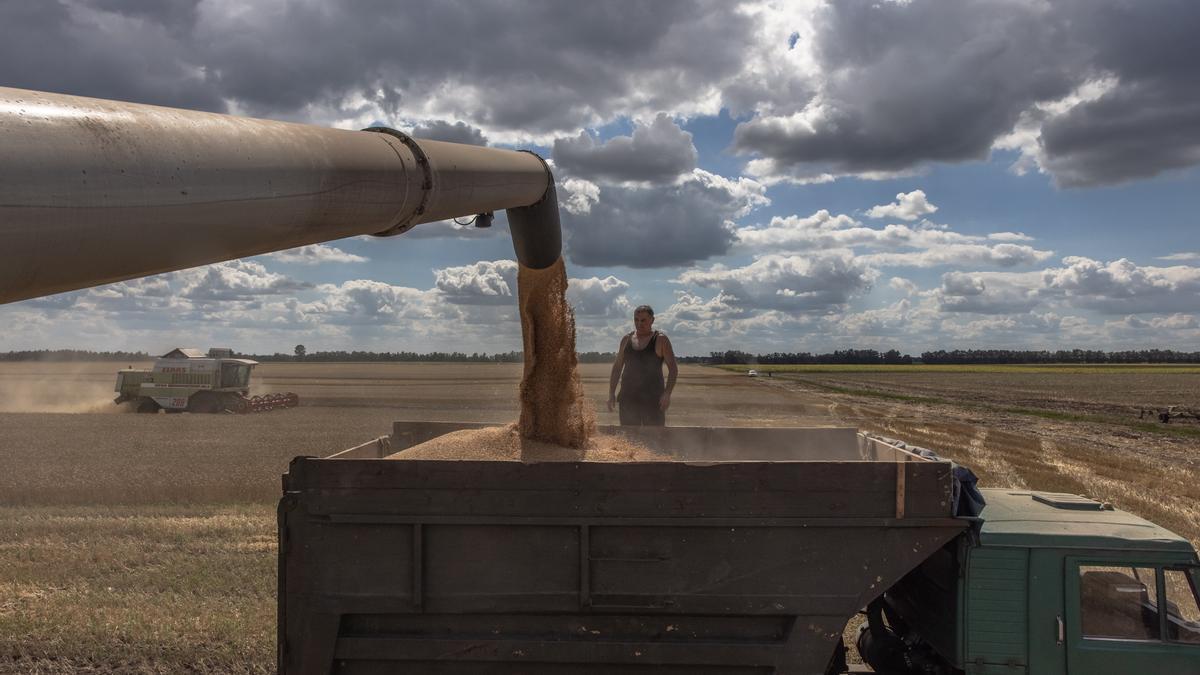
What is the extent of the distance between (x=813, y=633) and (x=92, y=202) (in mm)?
3298

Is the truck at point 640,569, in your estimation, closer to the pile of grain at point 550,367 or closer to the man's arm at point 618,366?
the pile of grain at point 550,367

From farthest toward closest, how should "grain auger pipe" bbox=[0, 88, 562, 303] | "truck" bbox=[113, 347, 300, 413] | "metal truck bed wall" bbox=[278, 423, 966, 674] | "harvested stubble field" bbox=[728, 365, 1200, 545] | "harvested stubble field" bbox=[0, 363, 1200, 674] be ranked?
"truck" bbox=[113, 347, 300, 413] < "harvested stubble field" bbox=[728, 365, 1200, 545] < "harvested stubble field" bbox=[0, 363, 1200, 674] < "metal truck bed wall" bbox=[278, 423, 966, 674] < "grain auger pipe" bbox=[0, 88, 562, 303]

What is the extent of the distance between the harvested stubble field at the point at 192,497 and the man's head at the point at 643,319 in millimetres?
1481

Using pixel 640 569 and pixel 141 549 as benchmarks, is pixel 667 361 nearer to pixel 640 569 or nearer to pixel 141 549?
pixel 640 569

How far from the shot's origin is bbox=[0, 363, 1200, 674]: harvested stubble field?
6109mm

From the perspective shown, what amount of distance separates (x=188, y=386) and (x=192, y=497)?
21.1m

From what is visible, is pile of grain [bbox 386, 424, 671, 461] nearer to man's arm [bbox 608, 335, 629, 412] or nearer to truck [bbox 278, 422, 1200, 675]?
truck [bbox 278, 422, 1200, 675]

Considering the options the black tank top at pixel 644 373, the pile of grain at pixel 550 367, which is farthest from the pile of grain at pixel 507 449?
the black tank top at pixel 644 373

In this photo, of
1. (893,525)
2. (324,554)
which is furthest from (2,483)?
(893,525)

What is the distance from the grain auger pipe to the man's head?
196 inches

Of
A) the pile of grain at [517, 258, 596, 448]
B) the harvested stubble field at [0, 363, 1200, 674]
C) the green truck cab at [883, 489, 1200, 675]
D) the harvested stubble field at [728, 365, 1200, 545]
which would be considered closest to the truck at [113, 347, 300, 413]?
the harvested stubble field at [0, 363, 1200, 674]

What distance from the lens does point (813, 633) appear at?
12.0ft

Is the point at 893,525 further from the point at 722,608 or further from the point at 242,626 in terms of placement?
the point at 242,626

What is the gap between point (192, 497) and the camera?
12.4m
